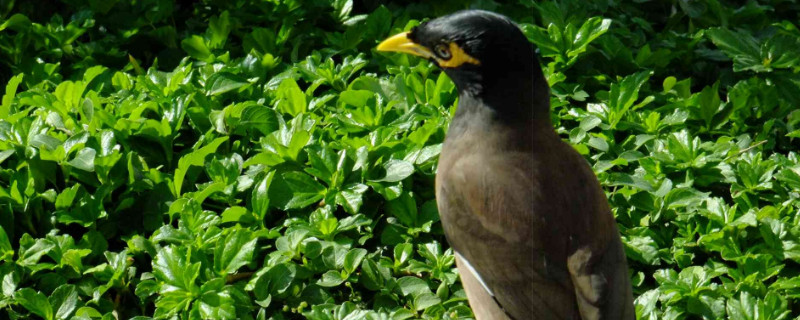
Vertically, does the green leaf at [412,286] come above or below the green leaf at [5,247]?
below

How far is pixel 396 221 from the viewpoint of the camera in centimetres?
428

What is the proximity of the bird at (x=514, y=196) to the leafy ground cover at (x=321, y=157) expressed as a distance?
2.02ft

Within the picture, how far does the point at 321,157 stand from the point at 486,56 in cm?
111

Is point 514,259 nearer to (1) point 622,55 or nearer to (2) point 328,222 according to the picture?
(2) point 328,222

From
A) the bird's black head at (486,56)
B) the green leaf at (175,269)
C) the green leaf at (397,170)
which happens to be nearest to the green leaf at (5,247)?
the green leaf at (175,269)

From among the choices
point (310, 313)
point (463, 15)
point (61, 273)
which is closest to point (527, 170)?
point (463, 15)

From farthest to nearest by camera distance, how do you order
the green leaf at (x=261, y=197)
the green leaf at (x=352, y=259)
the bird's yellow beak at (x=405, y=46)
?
the green leaf at (x=261, y=197) < the green leaf at (x=352, y=259) < the bird's yellow beak at (x=405, y=46)

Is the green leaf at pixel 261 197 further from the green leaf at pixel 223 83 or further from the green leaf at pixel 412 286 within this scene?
the green leaf at pixel 223 83

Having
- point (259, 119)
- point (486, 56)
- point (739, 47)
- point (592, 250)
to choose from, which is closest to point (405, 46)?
point (486, 56)

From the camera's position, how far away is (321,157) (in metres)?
4.27

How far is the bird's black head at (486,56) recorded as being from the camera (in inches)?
131

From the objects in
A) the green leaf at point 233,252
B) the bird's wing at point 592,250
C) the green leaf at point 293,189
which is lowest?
the green leaf at point 233,252

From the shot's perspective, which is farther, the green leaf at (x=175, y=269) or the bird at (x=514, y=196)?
the green leaf at (x=175, y=269)

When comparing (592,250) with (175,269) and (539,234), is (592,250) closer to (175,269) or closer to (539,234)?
(539,234)
